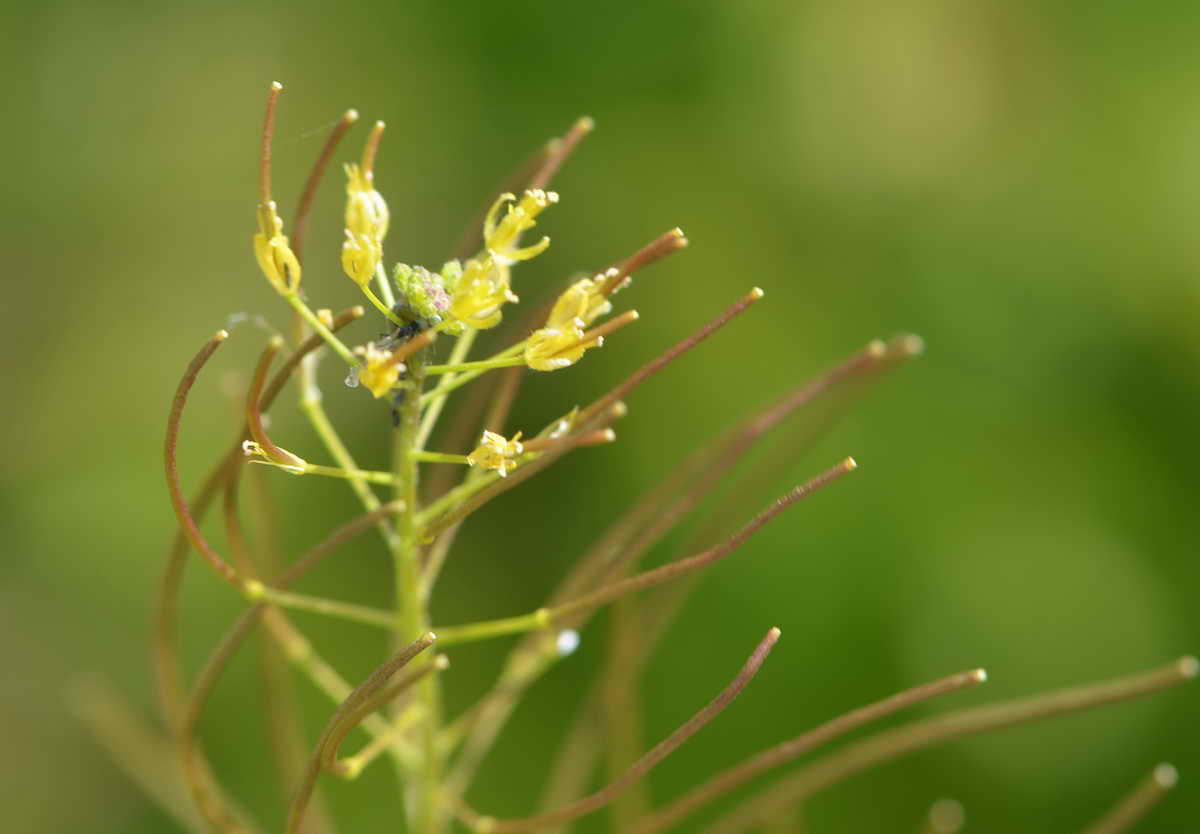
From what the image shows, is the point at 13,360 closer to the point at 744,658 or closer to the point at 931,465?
the point at 744,658

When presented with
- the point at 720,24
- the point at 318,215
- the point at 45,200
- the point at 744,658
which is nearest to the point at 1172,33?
the point at 720,24

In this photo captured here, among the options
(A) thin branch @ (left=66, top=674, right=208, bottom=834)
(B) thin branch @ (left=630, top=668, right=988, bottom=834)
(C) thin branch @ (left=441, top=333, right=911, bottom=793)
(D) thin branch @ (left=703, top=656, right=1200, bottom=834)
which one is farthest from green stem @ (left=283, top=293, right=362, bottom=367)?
(A) thin branch @ (left=66, top=674, right=208, bottom=834)

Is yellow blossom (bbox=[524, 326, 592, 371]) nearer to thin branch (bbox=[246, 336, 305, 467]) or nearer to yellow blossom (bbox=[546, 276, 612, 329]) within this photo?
yellow blossom (bbox=[546, 276, 612, 329])

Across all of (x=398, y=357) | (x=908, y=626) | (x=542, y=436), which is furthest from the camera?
(x=908, y=626)

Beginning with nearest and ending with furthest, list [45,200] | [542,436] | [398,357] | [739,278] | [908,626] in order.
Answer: [398,357] → [542,436] → [908,626] → [739,278] → [45,200]

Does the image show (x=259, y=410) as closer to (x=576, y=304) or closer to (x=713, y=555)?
(x=576, y=304)

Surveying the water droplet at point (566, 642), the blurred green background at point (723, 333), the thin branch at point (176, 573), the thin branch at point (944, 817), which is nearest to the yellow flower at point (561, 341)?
the thin branch at point (176, 573)
